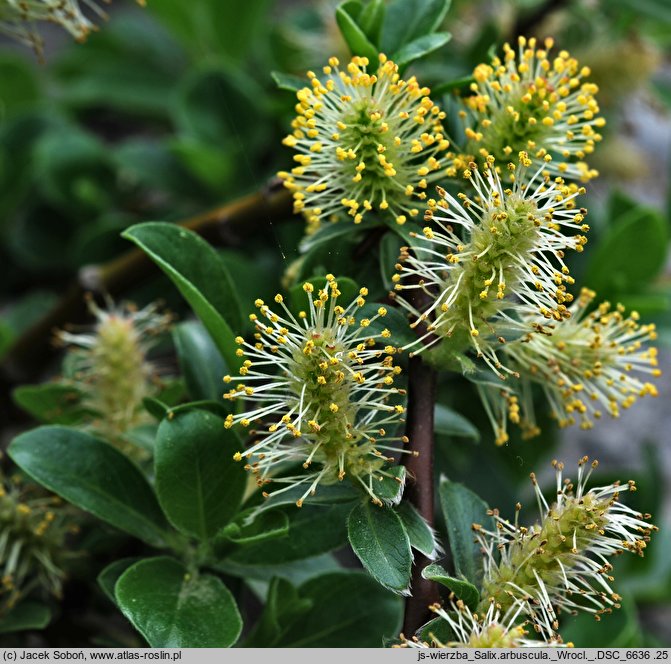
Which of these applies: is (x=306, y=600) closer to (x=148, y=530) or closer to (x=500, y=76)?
(x=148, y=530)

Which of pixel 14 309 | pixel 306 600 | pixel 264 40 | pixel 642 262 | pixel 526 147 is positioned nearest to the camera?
pixel 526 147

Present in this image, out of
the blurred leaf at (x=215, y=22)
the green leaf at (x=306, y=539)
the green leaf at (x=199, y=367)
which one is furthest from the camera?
the blurred leaf at (x=215, y=22)

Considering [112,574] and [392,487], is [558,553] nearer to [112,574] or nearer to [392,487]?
[392,487]

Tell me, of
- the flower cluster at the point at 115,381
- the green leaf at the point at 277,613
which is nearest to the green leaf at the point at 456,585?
the green leaf at the point at 277,613

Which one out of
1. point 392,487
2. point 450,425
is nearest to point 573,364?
point 450,425

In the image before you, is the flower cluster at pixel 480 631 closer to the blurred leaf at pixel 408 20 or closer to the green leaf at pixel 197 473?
Result: the green leaf at pixel 197 473

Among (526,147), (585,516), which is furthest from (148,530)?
(526,147)

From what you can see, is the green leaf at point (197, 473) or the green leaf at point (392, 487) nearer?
the green leaf at point (392, 487)

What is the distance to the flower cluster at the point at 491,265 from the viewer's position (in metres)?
0.88

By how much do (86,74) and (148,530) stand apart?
135 centimetres

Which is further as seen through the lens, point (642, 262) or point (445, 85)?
point (642, 262)

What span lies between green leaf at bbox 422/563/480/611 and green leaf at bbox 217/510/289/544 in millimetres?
151

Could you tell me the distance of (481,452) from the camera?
5.17 feet

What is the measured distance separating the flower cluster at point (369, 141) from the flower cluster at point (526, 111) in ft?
0.17
